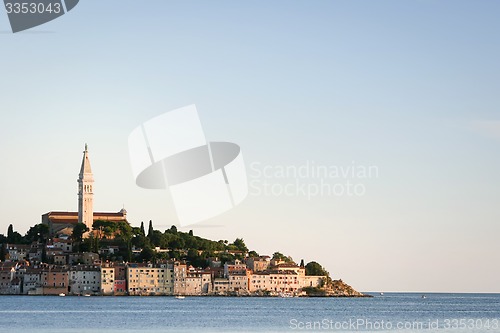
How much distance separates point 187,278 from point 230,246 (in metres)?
11.8

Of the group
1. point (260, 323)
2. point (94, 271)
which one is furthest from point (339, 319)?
point (94, 271)

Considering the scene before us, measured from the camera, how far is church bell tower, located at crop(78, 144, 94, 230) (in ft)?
279

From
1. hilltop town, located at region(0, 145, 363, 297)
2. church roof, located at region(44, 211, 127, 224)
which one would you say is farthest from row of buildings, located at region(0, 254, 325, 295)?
church roof, located at region(44, 211, 127, 224)

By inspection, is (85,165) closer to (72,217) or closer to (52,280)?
(72,217)

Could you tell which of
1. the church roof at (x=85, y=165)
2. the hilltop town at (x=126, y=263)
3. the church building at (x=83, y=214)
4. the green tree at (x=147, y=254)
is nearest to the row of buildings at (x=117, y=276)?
the hilltop town at (x=126, y=263)

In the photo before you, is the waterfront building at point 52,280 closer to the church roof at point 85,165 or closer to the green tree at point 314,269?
the church roof at point 85,165

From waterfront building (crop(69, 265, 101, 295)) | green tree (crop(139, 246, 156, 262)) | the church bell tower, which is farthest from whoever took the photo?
the church bell tower

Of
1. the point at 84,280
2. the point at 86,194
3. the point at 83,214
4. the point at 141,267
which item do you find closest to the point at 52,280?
the point at 84,280

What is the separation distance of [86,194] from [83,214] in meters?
1.65

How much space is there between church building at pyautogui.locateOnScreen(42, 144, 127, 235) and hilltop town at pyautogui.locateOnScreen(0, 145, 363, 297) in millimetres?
80

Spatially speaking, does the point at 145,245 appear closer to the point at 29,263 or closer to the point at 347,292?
the point at 29,263

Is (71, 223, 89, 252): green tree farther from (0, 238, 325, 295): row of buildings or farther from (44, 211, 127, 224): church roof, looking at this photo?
(44, 211, 127, 224): church roof

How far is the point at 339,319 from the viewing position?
46.5 meters

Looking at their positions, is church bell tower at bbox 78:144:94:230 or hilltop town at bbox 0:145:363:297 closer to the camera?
hilltop town at bbox 0:145:363:297
